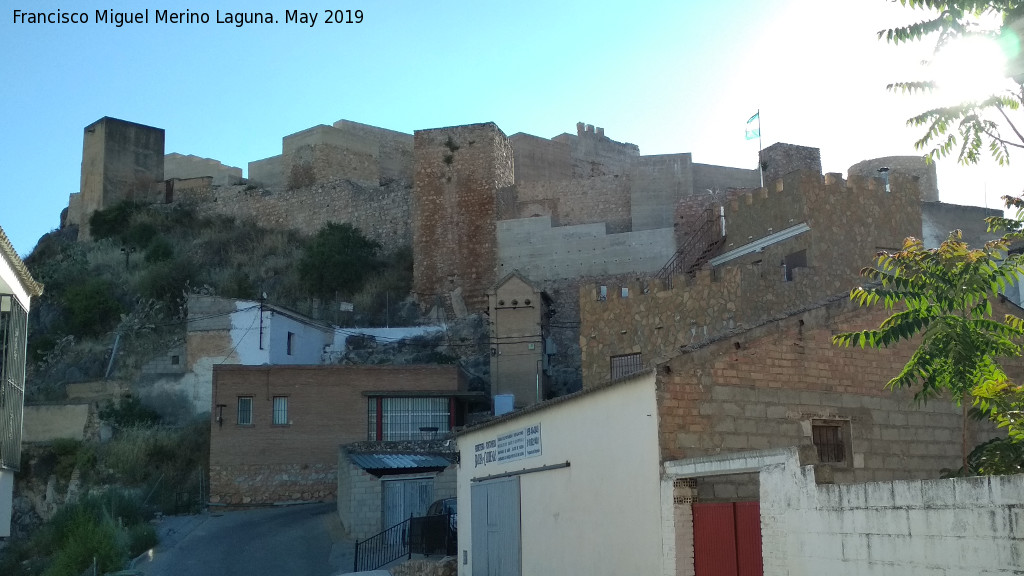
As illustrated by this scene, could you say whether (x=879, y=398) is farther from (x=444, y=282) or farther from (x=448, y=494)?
(x=444, y=282)

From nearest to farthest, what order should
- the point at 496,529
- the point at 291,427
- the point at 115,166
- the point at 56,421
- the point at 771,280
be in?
the point at 496,529
the point at 771,280
the point at 291,427
the point at 56,421
the point at 115,166

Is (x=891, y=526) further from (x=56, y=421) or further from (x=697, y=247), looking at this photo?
(x=56, y=421)

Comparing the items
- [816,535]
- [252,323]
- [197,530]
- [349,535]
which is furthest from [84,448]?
[816,535]

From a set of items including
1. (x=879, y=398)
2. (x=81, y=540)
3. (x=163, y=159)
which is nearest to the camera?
(x=879, y=398)

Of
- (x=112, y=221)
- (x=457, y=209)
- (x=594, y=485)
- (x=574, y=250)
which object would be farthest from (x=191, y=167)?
(x=594, y=485)

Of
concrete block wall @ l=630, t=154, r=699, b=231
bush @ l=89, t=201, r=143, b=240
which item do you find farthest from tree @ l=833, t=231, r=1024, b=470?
bush @ l=89, t=201, r=143, b=240

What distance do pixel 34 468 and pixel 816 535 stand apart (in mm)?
28512

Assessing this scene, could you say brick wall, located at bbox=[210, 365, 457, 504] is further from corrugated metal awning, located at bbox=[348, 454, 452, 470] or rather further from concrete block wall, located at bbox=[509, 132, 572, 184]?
concrete block wall, located at bbox=[509, 132, 572, 184]

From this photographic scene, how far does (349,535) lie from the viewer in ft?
81.4

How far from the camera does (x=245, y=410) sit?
2988cm

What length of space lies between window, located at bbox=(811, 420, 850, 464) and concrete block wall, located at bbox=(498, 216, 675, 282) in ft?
74.4

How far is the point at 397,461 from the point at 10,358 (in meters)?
10.3

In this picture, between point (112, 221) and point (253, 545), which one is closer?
point (253, 545)

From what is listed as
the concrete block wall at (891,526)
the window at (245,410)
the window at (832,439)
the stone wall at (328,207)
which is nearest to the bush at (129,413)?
the window at (245,410)
